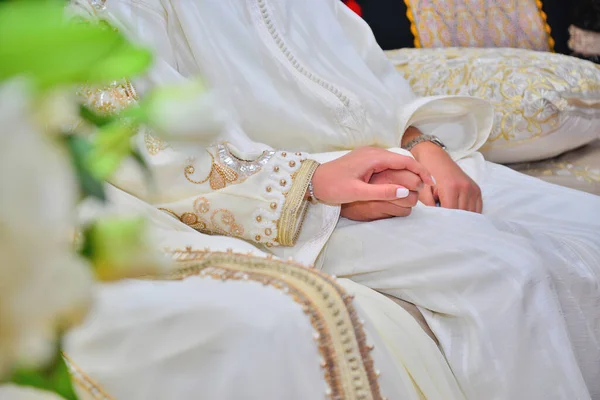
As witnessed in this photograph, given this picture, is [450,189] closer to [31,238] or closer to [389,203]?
[389,203]

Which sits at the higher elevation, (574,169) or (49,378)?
(49,378)

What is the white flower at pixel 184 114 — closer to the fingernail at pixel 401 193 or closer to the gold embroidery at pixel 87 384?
the gold embroidery at pixel 87 384

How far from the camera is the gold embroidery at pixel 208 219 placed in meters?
0.84

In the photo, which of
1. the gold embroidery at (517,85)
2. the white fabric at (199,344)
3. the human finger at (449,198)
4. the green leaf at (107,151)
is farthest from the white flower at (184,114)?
the gold embroidery at (517,85)

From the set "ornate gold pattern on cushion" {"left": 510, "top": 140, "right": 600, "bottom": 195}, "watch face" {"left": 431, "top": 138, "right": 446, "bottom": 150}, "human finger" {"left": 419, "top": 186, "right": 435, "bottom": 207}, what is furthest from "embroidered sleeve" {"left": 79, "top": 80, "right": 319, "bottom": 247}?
"ornate gold pattern on cushion" {"left": 510, "top": 140, "right": 600, "bottom": 195}

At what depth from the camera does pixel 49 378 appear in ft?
0.70

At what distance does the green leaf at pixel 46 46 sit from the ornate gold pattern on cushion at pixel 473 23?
1.72 m

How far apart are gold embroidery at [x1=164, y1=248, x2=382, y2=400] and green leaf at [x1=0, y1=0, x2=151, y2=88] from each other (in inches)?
15.2

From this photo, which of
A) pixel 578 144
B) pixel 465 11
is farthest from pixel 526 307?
pixel 465 11

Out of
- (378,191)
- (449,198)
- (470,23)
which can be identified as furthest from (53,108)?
(470,23)

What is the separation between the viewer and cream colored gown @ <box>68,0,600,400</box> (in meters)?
0.73

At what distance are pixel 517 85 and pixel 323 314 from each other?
0.98 metres

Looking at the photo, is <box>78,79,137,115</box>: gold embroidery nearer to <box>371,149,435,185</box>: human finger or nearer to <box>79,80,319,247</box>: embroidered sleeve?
<box>79,80,319,247</box>: embroidered sleeve

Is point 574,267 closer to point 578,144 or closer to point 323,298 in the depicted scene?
point 323,298
